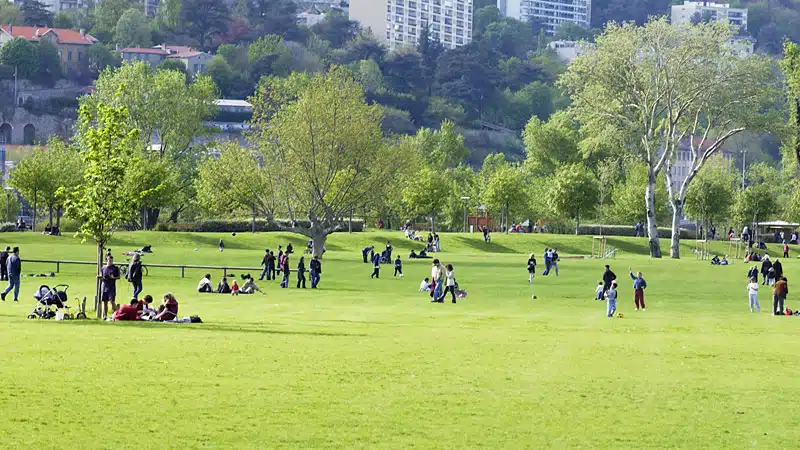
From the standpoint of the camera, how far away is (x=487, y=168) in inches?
6624

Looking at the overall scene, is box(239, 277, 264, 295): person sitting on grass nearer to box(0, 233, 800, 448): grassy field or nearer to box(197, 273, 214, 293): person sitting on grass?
box(197, 273, 214, 293): person sitting on grass

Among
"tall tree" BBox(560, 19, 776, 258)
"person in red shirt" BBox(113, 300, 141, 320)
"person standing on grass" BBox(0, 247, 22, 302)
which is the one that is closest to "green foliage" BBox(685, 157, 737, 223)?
"tall tree" BBox(560, 19, 776, 258)

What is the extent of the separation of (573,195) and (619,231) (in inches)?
289

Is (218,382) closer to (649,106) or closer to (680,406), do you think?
(680,406)

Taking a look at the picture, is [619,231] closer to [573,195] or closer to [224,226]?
[573,195]

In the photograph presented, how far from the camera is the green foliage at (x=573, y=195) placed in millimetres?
114625

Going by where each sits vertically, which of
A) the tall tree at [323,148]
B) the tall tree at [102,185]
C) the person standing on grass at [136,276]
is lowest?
the person standing on grass at [136,276]

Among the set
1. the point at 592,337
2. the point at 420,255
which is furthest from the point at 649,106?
the point at 592,337

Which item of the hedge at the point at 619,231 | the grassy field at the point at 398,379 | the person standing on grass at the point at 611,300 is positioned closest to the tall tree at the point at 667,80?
the hedge at the point at 619,231

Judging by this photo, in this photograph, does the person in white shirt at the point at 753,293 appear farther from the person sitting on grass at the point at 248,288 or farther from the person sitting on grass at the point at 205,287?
the person sitting on grass at the point at 205,287

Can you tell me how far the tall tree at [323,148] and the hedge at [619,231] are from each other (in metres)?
41.2

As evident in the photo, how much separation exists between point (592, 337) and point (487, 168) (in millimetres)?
136079

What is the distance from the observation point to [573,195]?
115 m

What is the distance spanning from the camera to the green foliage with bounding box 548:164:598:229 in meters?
115
